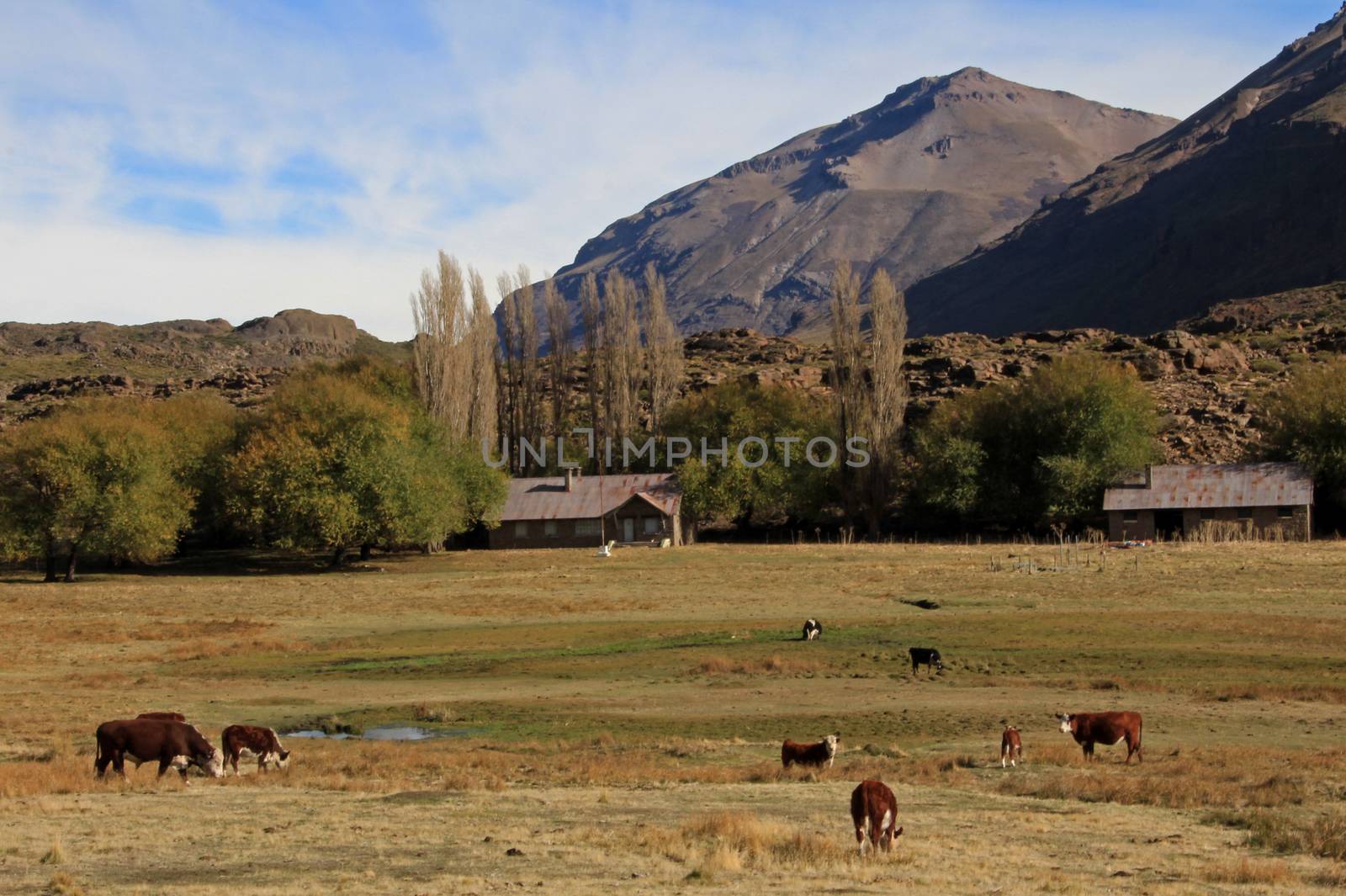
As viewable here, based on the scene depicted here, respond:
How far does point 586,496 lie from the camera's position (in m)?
85.2

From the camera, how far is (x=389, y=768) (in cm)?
2067

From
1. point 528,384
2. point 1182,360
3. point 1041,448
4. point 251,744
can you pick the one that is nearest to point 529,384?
point 528,384

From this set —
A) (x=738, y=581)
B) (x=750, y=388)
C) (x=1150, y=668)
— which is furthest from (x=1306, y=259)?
(x=1150, y=668)

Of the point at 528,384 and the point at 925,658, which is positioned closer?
the point at 925,658

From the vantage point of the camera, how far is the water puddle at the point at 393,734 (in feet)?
82.8

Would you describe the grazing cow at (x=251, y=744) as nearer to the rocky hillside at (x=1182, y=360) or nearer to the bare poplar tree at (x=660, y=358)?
the rocky hillside at (x=1182, y=360)

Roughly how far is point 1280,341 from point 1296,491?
178 ft

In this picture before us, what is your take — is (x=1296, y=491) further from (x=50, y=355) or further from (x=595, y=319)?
(x=50, y=355)

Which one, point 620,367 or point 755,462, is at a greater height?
point 620,367

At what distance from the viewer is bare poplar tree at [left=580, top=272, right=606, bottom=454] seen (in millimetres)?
94750

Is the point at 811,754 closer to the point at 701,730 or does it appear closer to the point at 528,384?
A: the point at 701,730

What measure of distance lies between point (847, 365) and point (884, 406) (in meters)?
4.23

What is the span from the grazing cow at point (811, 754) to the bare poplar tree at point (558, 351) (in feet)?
251

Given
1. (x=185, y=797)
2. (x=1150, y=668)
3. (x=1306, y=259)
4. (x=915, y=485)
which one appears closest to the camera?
(x=185, y=797)
